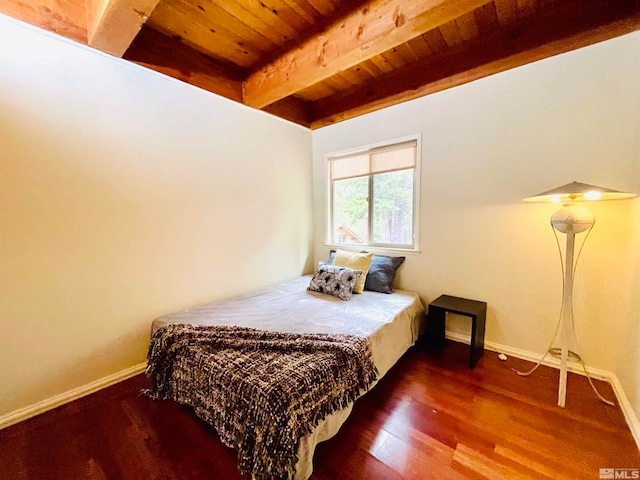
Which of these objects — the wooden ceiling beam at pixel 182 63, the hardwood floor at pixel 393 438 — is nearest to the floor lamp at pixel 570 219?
the hardwood floor at pixel 393 438

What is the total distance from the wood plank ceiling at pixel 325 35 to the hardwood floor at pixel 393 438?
2.40 m

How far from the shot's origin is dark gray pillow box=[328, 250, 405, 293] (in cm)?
265

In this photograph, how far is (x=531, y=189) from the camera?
2121 millimetres

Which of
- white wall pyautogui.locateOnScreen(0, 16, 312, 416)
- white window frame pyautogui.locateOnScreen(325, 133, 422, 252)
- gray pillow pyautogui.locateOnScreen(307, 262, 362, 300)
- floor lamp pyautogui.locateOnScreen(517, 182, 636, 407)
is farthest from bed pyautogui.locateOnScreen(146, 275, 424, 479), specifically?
floor lamp pyautogui.locateOnScreen(517, 182, 636, 407)

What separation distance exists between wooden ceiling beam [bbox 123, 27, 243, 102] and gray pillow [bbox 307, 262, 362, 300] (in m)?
2.02

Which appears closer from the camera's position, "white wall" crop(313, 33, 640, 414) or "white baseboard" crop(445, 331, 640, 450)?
"white baseboard" crop(445, 331, 640, 450)

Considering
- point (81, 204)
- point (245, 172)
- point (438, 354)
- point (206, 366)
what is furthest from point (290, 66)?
point (438, 354)

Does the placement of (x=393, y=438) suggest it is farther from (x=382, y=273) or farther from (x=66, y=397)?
(x=66, y=397)

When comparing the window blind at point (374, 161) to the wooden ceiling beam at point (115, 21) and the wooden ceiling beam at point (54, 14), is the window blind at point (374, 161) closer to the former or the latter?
the wooden ceiling beam at point (115, 21)

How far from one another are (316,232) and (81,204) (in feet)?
8.04

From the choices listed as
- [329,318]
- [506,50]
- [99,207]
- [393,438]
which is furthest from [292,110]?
[393,438]

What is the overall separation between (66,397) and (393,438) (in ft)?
7.11

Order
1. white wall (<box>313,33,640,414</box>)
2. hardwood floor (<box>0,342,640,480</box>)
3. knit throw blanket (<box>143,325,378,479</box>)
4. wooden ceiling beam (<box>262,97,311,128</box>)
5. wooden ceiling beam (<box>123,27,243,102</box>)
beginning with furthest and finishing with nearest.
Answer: wooden ceiling beam (<box>262,97,311,128</box>)
wooden ceiling beam (<box>123,27,243,102</box>)
white wall (<box>313,33,640,414</box>)
hardwood floor (<box>0,342,640,480</box>)
knit throw blanket (<box>143,325,378,479</box>)

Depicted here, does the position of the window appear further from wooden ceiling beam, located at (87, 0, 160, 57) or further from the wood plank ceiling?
wooden ceiling beam, located at (87, 0, 160, 57)
